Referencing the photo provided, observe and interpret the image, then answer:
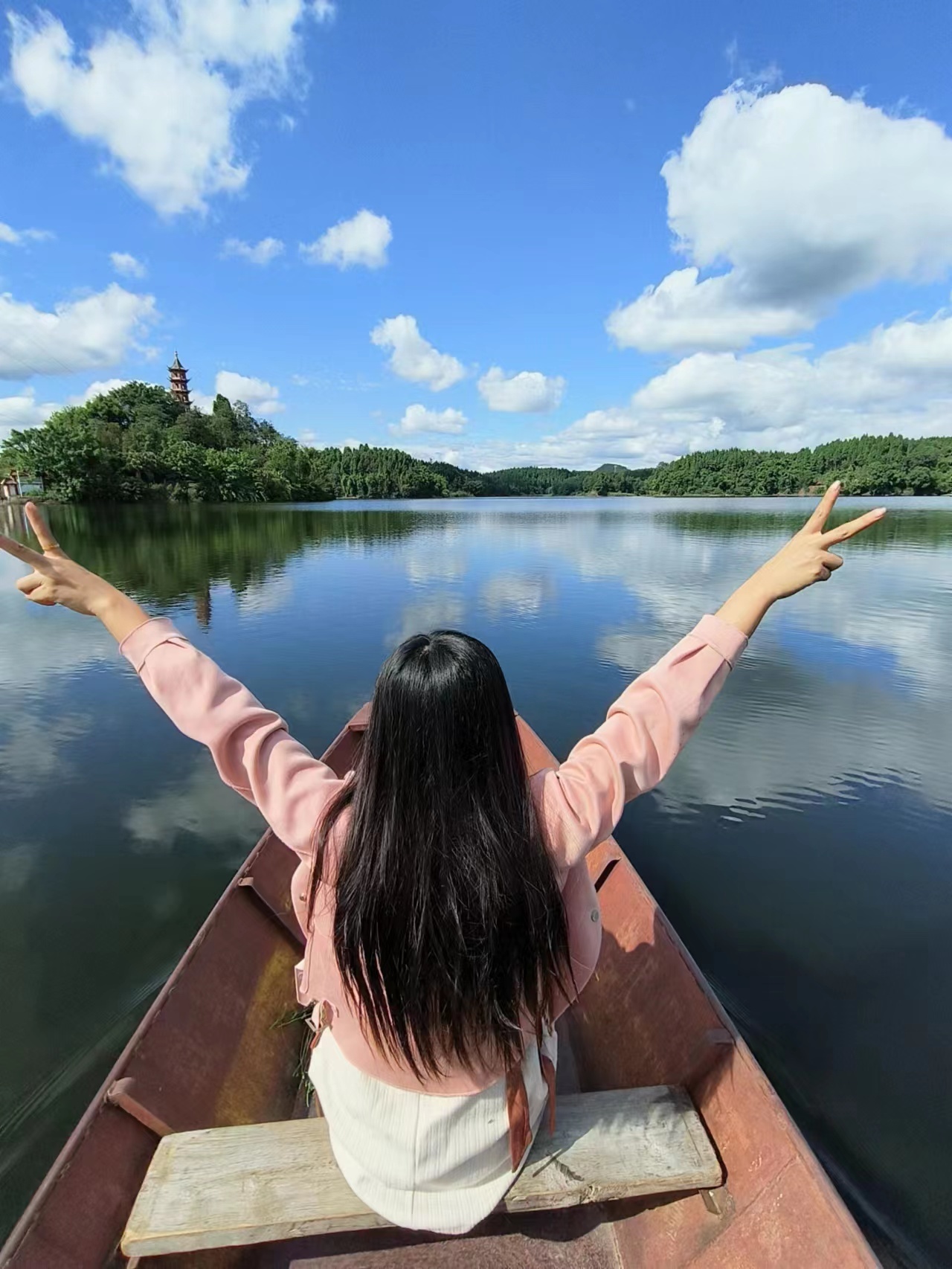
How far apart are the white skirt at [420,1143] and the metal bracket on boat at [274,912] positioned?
67.3 inches

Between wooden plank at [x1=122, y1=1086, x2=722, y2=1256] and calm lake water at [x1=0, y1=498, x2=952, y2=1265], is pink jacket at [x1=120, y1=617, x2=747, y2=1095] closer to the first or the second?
wooden plank at [x1=122, y1=1086, x2=722, y2=1256]

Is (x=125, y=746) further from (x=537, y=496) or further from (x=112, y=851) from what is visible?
(x=537, y=496)

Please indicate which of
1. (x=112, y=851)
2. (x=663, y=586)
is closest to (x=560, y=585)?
(x=663, y=586)

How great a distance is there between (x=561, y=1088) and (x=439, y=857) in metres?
2.49

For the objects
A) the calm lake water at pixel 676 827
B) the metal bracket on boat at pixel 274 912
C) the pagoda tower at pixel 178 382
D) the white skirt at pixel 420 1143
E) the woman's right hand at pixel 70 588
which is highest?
the pagoda tower at pixel 178 382

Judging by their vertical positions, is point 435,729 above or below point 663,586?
above

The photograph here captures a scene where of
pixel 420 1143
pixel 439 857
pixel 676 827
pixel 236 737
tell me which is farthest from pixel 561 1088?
pixel 676 827

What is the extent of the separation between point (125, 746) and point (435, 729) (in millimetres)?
7487

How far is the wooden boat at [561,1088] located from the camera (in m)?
1.76

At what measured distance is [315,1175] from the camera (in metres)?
1.77

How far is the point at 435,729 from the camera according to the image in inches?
47.1

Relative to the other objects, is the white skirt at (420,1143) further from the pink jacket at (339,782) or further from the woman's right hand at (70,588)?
the woman's right hand at (70,588)

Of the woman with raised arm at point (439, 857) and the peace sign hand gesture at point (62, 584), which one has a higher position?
the peace sign hand gesture at point (62, 584)

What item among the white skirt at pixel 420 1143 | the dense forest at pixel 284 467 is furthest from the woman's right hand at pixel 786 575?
the dense forest at pixel 284 467
